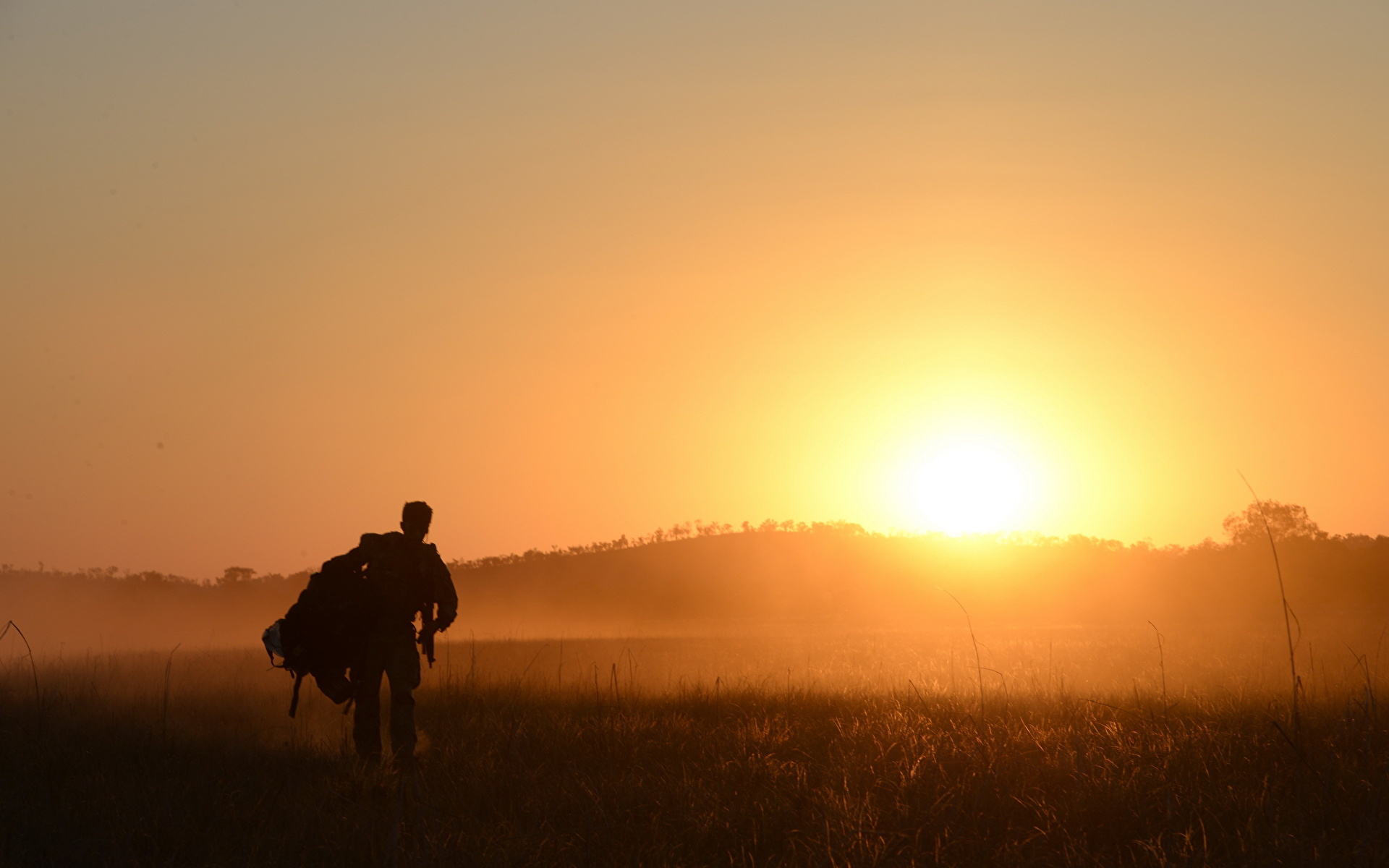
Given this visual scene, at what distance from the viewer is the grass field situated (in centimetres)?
465

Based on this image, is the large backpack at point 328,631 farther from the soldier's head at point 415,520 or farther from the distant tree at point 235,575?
the distant tree at point 235,575

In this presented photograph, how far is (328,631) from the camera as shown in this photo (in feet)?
25.4

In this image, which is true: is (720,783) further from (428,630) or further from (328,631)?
(328,631)

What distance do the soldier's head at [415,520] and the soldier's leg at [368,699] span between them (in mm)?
983

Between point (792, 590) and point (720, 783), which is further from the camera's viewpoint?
point (792, 590)

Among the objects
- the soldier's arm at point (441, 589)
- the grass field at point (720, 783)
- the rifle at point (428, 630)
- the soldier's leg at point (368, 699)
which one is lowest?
the grass field at point (720, 783)

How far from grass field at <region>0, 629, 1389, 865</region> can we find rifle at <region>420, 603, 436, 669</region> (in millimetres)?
816

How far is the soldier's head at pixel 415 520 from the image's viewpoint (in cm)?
826

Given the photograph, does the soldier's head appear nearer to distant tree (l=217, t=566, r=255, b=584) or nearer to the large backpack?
the large backpack

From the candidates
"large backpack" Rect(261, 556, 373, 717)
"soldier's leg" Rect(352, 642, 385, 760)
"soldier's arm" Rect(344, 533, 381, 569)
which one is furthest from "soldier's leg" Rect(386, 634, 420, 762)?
"soldier's arm" Rect(344, 533, 381, 569)

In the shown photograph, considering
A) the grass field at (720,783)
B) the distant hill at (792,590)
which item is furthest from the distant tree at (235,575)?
the grass field at (720,783)

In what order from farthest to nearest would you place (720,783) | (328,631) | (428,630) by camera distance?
(428,630) < (328,631) < (720,783)

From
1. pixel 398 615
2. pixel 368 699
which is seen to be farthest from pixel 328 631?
pixel 368 699

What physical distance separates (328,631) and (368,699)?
0.67m
